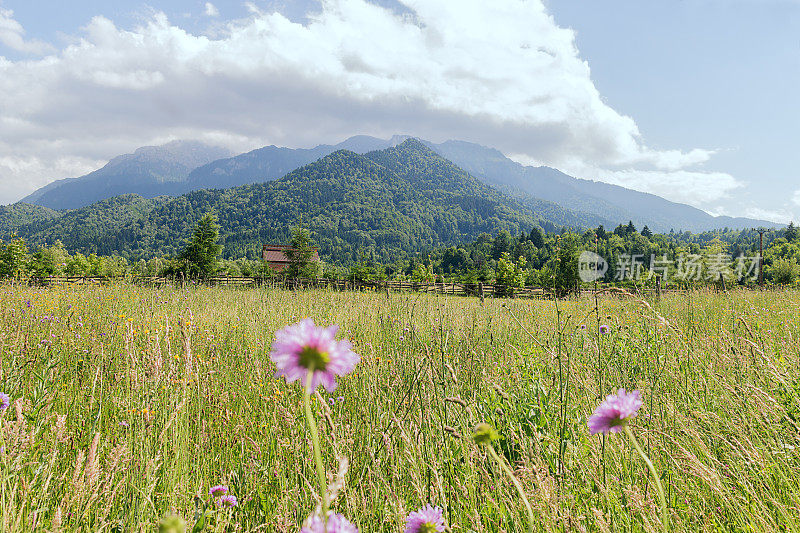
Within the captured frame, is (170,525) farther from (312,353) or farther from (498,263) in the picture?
(498,263)

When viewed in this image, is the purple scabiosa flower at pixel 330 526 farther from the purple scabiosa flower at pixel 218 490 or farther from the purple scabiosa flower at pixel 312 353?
the purple scabiosa flower at pixel 218 490

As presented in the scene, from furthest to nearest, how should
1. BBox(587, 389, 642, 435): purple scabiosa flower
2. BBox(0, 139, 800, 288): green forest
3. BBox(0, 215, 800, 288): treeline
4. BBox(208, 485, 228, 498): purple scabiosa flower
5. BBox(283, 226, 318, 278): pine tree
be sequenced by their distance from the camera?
BBox(0, 139, 800, 288): green forest < BBox(283, 226, 318, 278): pine tree < BBox(0, 215, 800, 288): treeline < BBox(208, 485, 228, 498): purple scabiosa flower < BBox(587, 389, 642, 435): purple scabiosa flower

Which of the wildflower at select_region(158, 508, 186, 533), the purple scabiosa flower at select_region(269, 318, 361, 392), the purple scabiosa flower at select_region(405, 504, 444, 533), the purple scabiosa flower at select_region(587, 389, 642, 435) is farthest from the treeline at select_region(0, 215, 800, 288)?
the wildflower at select_region(158, 508, 186, 533)

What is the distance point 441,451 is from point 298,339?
6.01ft

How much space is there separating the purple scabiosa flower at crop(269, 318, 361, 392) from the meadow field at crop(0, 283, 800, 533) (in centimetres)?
16

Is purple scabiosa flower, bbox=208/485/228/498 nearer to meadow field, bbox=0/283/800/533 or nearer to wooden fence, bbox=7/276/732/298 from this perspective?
meadow field, bbox=0/283/800/533

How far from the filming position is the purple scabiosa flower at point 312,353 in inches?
20.0

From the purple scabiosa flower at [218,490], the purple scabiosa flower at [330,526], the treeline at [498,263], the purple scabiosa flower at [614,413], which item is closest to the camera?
the purple scabiosa flower at [330,526]

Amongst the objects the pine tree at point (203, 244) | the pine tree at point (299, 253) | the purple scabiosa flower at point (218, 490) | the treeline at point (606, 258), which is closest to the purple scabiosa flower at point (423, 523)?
the purple scabiosa flower at point (218, 490)

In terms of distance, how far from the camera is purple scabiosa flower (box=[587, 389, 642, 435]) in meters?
0.84

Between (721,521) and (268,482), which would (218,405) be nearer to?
(268,482)

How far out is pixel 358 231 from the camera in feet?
620

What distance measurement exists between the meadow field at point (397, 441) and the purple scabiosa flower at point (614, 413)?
0.38 m

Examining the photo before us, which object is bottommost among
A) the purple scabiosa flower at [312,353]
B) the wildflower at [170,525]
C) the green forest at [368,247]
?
the green forest at [368,247]
